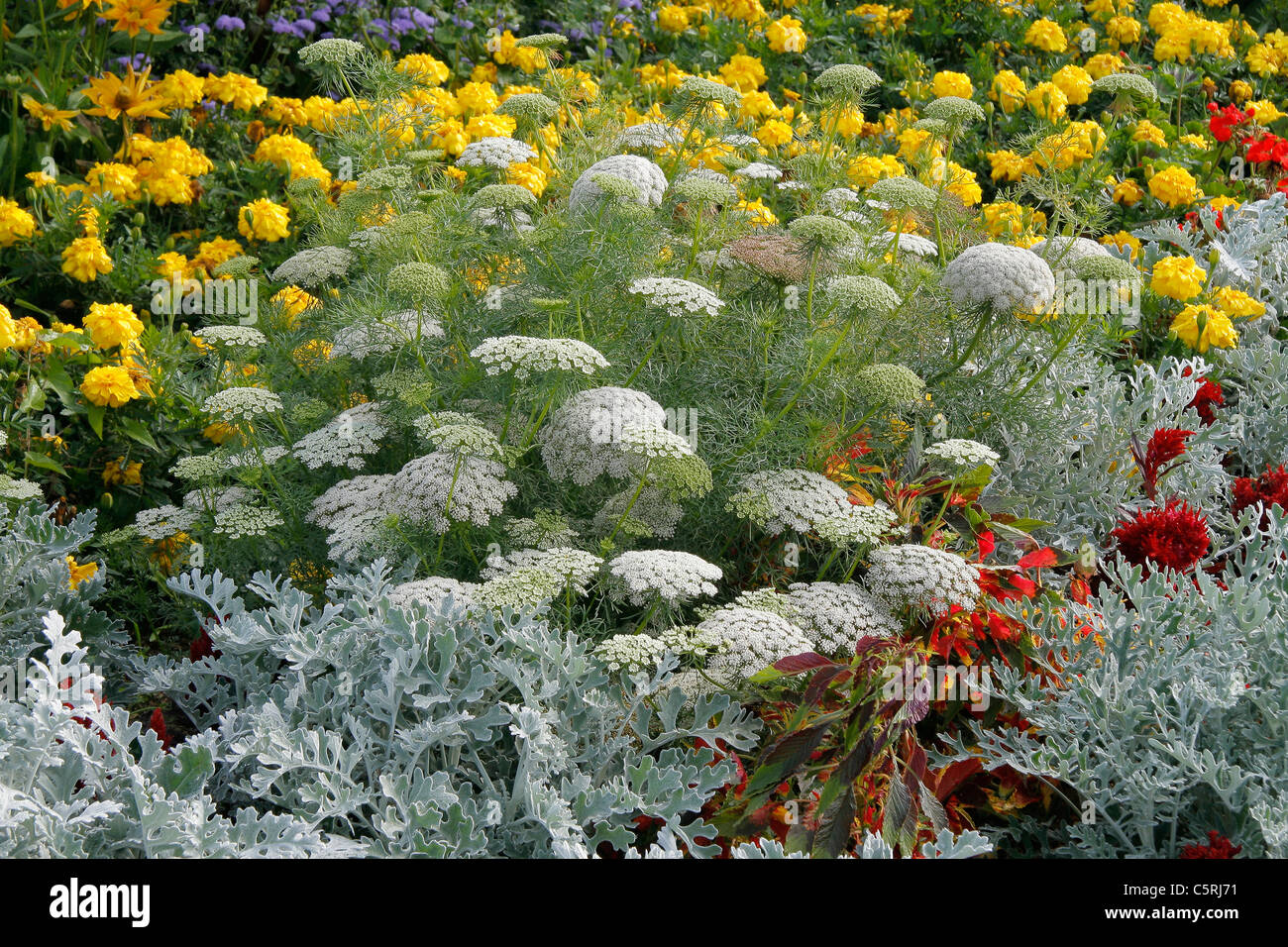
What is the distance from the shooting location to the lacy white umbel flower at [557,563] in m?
2.21

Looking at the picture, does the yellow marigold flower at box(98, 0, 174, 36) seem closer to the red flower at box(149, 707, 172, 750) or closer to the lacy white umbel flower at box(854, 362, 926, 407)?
the red flower at box(149, 707, 172, 750)

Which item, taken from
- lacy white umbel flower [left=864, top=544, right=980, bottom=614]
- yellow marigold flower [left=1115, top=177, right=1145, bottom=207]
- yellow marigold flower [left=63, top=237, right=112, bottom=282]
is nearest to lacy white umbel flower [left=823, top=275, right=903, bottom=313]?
lacy white umbel flower [left=864, top=544, right=980, bottom=614]

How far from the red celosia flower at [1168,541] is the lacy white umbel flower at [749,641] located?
2.94 feet

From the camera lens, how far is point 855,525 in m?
2.32

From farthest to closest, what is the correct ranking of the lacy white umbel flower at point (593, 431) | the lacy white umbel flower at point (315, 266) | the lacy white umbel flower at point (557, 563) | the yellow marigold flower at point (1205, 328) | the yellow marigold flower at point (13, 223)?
the yellow marigold flower at point (13, 223), the yellow marigold flower at point (1205, 328), the lacy white umbel flower at point (315, 266), the lacy white umbel flower at point (593, 431), the lacy white umbel flower at point (557, 563)

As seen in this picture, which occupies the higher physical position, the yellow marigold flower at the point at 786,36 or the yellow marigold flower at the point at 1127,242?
the yellow marigold flower at the point at 786,36

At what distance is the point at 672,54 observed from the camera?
19.7ft

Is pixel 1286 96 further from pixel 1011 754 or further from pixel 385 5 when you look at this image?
pixel 1011 754

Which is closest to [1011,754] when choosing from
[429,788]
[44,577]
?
[429,788]

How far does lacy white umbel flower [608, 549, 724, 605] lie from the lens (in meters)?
2.13

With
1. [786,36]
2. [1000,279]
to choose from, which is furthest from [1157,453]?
[786,36]

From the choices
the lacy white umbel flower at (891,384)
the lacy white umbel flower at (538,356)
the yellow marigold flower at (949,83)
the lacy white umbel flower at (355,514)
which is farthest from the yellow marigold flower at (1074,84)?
the lacy white umbel flower at (355,514)

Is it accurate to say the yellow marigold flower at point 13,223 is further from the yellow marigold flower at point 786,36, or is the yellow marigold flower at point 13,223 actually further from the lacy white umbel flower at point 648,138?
the yellow marigold flower at point 786,36

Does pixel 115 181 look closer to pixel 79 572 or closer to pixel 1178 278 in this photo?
pixel 79 572
